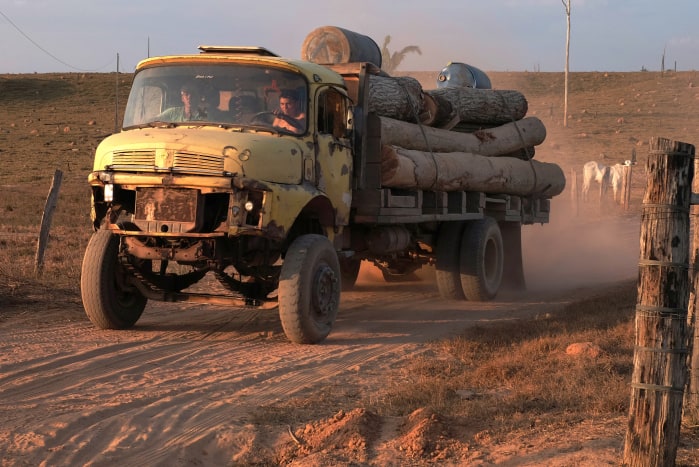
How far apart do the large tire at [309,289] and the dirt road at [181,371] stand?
21 centimetres

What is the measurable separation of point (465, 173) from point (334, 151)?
3262mm

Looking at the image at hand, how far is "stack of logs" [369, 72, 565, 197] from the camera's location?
1131 cm

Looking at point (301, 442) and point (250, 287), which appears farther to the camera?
point (250, 287)

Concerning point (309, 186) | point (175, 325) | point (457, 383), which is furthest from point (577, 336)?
point (175, 325)

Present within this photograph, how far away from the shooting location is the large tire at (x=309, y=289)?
29.0 ft

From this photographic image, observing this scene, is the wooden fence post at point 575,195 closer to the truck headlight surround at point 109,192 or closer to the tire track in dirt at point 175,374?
the tire track in dirt at point 175,374

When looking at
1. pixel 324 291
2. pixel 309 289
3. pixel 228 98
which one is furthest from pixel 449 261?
pixel 228 98

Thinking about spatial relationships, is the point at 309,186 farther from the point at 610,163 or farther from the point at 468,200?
the point at 610,163

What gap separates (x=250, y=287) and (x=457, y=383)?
3.00 meters

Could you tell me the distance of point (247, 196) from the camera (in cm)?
855

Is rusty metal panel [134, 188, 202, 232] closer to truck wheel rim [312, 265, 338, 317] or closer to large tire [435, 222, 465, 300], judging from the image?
truck wheel rim [312, 265, 338, 317]

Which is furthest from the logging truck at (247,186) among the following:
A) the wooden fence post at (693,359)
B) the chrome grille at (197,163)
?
the wooden fence post at (693,359)

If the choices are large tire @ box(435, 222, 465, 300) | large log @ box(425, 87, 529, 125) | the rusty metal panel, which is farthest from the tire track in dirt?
large log @ box(425, 87, 529, 125)

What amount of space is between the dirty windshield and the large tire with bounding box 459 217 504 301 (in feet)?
14.3
